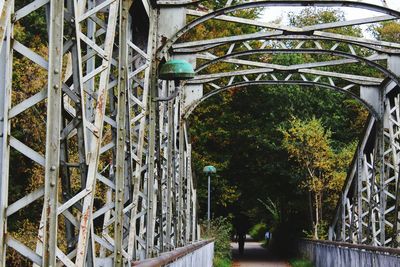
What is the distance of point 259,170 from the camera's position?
3900 centimetres

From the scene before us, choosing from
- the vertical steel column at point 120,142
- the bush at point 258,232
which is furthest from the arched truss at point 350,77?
the bush at point 258,232

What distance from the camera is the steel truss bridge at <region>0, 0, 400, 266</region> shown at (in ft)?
17.7

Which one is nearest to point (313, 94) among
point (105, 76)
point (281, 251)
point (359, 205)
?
point (281, 251)

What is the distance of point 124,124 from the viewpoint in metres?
8.35

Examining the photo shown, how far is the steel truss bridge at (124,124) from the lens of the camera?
5387 millimetres

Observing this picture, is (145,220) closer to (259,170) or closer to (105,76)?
(105,76)

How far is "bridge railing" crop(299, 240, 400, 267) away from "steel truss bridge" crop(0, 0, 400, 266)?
2.76 feet

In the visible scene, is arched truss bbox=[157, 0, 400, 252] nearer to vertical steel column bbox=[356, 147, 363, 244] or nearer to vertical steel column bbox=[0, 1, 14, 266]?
vertical steel column bbox=[356, 147, 363, 244]

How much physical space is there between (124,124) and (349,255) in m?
11.0

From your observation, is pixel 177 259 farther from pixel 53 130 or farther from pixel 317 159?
pixel 317 159

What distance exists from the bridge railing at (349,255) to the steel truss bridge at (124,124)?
2.76 ft

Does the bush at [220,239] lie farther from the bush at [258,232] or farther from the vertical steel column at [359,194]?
the bush at [258,232]

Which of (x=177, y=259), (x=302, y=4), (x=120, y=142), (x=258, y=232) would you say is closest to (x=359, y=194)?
(x=302, y=4)

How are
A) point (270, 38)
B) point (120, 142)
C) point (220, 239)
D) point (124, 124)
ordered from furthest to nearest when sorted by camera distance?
point (220, 239)
point (270, 38)
point (124, 124)
point (120, 142)
